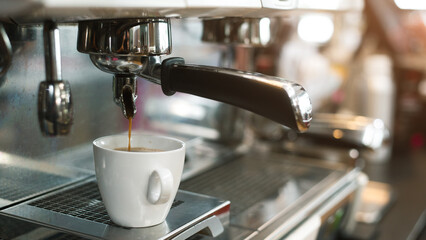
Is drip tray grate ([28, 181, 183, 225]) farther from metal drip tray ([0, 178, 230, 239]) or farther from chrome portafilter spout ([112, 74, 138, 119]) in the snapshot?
chrome portafilter spout ([112, 74, 138, 119])

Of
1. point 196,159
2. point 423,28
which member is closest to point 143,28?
point 196,159

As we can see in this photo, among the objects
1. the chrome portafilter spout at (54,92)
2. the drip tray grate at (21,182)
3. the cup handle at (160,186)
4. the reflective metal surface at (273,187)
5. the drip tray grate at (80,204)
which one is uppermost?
the chrome portafilter spout at (54,92)

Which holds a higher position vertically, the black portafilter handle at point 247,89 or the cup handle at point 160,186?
the black portafilter handle at point 247,89

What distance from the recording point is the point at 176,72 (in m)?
0.52

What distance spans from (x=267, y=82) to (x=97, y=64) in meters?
0.16

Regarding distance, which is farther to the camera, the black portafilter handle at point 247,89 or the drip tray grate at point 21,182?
the drip tray grate at point 21,182

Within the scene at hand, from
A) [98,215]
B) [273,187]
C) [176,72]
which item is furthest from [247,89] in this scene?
[273,187]

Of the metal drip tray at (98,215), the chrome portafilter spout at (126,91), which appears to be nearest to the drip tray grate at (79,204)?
the metal drip tray at (98,215)

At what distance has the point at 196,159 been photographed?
2.81 ft

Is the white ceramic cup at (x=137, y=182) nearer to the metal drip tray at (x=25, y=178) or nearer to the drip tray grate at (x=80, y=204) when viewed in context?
the drip tray grate at (x=80, y=204)

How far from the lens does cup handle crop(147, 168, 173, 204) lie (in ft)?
1.62

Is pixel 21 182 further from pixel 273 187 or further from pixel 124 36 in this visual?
pixel 273 187

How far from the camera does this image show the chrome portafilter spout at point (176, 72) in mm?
463

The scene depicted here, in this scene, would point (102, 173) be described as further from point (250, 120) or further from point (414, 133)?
point (414, 133)
